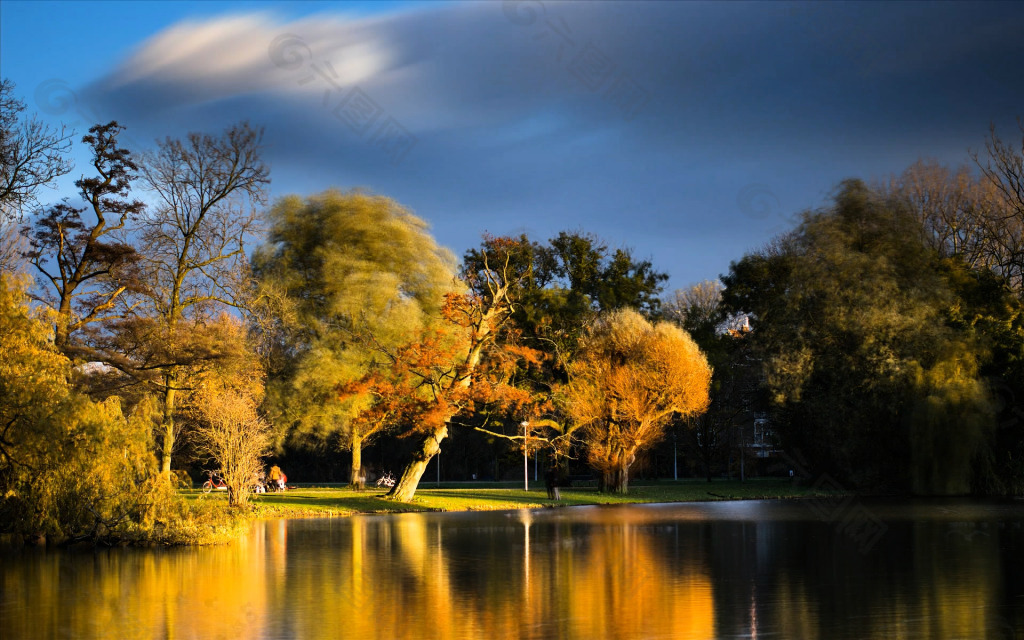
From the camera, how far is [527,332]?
49344mm

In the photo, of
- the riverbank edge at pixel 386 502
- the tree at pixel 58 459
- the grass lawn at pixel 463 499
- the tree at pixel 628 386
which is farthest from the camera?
the tree at pixel 628 386

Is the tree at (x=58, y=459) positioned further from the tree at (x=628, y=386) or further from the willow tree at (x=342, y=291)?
the tree at (x=628, y=386)

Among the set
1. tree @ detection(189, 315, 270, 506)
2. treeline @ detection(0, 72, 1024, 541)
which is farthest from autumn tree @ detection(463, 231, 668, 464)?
tree @ detection(189, 315, 270, 506)

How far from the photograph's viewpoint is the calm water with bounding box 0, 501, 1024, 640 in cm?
1085

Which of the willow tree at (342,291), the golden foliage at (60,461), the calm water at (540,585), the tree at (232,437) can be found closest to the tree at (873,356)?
the calm water at (540,585)

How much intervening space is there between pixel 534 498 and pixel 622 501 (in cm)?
378

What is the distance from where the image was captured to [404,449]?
66375 millimetres

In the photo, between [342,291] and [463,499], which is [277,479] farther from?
[463,499]

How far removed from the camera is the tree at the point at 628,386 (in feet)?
137

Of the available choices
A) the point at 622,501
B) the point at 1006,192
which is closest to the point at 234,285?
the point at 622,501

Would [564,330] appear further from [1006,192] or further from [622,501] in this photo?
[1006,192]

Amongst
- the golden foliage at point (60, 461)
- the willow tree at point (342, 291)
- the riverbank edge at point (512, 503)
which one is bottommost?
the riverbank edge at point (512, 503)

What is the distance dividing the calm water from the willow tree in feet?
51.7

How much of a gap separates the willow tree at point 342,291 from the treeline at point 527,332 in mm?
105
